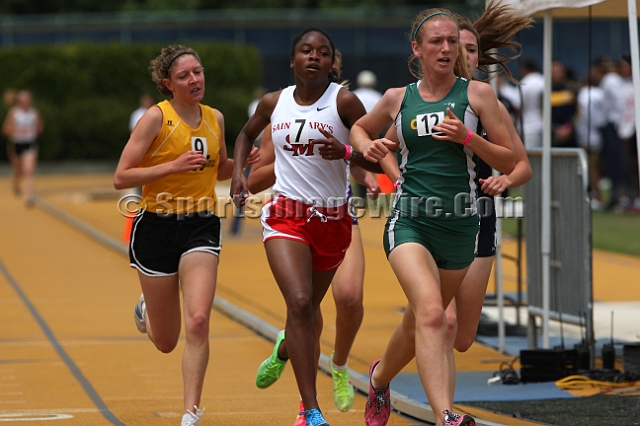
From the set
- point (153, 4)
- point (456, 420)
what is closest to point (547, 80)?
point (456, 420)

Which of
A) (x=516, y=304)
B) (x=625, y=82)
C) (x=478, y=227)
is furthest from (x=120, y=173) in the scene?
(x=625, y=82)

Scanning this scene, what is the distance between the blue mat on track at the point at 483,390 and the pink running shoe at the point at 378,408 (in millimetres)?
913

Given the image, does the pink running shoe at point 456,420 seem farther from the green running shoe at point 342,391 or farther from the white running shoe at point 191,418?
the green running shoe at point 342,391

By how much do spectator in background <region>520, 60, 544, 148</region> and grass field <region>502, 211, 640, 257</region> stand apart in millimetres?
1619

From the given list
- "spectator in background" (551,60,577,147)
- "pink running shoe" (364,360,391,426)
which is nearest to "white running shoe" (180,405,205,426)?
"pink running shoe" (364,360,391,426)

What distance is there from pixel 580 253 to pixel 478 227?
2.38m

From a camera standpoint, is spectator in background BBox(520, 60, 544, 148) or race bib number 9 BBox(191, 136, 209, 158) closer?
race bib number 9 BBox(191, 136, 209, 158)

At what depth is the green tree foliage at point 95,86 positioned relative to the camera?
122ft

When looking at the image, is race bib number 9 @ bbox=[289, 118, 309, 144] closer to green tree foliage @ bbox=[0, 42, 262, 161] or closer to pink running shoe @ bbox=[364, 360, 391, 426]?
pink running shoe @ bbox=[364, 360, 391, 426]

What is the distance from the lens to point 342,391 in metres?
7.02

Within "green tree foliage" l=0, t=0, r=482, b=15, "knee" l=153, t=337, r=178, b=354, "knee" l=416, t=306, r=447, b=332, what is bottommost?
"knee" l=153, t=337, r=178, b=354

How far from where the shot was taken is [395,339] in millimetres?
6242

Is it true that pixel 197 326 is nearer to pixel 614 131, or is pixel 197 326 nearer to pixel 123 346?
pixel 123 346

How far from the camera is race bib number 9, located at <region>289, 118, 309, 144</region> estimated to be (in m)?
6.54
